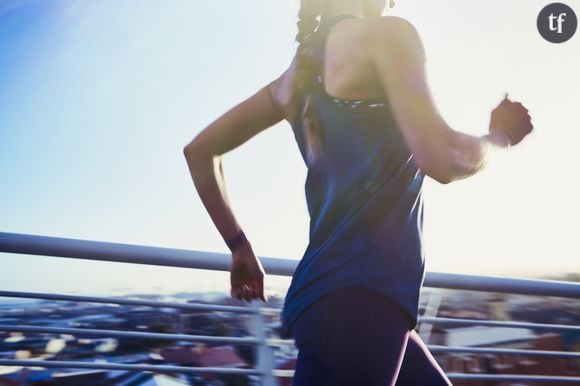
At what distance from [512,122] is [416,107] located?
281 millimetres

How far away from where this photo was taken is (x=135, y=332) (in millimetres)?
2139

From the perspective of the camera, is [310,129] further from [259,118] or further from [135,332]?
[135,332]

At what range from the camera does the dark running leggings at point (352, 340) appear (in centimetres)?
96

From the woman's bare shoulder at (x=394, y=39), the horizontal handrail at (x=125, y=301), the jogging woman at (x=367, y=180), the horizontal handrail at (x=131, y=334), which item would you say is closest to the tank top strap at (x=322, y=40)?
the jogging woman at (x=367, y=180)

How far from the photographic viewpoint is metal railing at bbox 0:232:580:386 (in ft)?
5.95

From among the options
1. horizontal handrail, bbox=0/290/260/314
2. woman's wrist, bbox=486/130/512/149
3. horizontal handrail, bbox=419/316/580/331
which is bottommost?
horizontal handrail, bbox=419/316/580/331

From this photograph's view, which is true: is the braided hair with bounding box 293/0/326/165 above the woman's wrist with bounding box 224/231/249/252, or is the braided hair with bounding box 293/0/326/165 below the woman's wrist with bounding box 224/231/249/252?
above

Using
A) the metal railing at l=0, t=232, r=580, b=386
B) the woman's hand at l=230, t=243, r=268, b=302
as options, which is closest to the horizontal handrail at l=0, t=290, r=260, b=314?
the metal railing at l=0, t=232, r=580, b=386

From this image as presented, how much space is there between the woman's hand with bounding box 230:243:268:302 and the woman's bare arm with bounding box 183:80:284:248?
32 millimetres

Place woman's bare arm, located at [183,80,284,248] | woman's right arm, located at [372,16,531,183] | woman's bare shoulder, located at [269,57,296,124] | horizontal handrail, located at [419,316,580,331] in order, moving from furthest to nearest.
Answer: horizontal handrail, located at [419,316,580,331] < woman's bare arm, located at [183,80,284,248] < woman's bare shoulder, located at [269,57,296,124] < woman's right arm, located at [372,16,531,183]

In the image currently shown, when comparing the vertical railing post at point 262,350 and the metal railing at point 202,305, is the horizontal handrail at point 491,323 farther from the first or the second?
the vertical railing post at point 262,350

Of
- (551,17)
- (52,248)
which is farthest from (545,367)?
(52,248)

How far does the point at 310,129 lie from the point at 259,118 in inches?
10.3

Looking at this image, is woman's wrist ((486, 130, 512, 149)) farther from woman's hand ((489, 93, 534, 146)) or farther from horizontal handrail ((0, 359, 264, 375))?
horizontal handrail ((0, 359, 264, 375))
